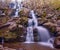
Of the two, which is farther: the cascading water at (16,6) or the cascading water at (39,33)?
the cascading water at (16,6)

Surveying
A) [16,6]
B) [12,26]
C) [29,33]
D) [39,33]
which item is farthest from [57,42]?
[16,6]

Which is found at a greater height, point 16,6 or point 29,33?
point 16,6

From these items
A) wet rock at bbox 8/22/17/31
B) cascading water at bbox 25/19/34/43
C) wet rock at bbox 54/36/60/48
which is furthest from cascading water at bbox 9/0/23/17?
wet rock at bbox 54/36/60/48

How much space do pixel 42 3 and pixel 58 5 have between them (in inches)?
12.6

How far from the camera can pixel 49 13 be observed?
4746 millimetres

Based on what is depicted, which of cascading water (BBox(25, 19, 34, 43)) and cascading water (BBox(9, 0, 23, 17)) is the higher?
cascading water (BBox(9, 0, 23, 17))

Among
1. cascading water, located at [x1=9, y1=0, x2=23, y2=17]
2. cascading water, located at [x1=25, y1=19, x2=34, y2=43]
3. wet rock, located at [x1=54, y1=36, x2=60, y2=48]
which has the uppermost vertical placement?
→ cascading water, located at [x1=9, y1=0, x2=23, y2=17]

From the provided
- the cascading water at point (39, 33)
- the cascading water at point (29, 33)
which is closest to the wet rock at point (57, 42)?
the cascading water at point (39, 33)

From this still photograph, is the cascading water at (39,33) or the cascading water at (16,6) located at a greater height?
the cascading water at (16,6)

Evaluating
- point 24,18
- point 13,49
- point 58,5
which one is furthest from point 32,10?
point 13,49

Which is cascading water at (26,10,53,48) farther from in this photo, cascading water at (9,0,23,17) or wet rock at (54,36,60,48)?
cascading water at (9,0,23,17)

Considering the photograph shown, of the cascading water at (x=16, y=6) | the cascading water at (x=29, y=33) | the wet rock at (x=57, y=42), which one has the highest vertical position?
the cascading water at (x=16, y=6)

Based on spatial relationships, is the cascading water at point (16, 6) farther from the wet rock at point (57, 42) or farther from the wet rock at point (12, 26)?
the wet rock at point (57, 42)

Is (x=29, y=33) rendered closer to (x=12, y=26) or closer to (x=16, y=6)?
(x=12, y=26)
